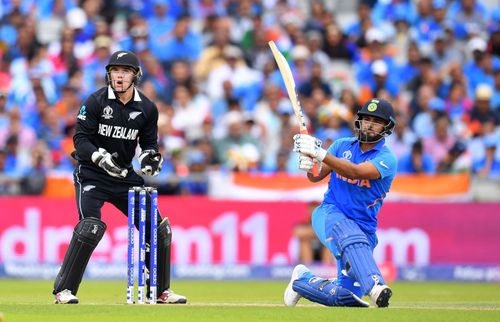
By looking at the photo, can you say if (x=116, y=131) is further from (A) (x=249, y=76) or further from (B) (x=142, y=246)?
(A) (x=249, y=76)

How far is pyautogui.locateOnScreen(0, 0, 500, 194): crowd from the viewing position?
16.2m

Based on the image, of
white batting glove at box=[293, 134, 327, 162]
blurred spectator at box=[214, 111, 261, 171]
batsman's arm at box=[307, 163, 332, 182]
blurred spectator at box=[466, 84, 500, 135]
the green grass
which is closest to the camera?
the green grass

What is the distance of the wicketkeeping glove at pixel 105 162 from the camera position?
9.00 m

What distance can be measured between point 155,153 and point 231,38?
30.8ft

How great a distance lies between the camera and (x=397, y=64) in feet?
61.5

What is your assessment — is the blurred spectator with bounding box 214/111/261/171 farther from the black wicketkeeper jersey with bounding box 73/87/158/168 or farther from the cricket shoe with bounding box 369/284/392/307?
the cricket shoe with bounding box 369/284/392/307

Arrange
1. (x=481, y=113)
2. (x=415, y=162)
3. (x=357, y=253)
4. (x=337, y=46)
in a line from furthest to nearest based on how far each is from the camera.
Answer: (x=337, y=46) < (x=481, y=113) < (x=415, y=162) < (x=357, y=253)

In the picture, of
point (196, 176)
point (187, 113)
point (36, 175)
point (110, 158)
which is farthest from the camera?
point (187, 113)

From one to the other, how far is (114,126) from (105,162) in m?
0.41

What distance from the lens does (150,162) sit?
30.2 feet

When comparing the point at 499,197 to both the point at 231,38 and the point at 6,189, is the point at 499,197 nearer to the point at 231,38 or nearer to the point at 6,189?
the point at 231,38

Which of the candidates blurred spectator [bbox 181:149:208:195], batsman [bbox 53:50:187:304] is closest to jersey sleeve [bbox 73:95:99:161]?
batsman [bbox 53:50:187:304]

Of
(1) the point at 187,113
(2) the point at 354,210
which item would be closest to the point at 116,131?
→ (2) the point at 354,210

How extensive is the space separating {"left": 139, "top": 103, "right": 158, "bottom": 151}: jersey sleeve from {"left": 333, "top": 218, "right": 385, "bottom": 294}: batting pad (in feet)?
5.47
